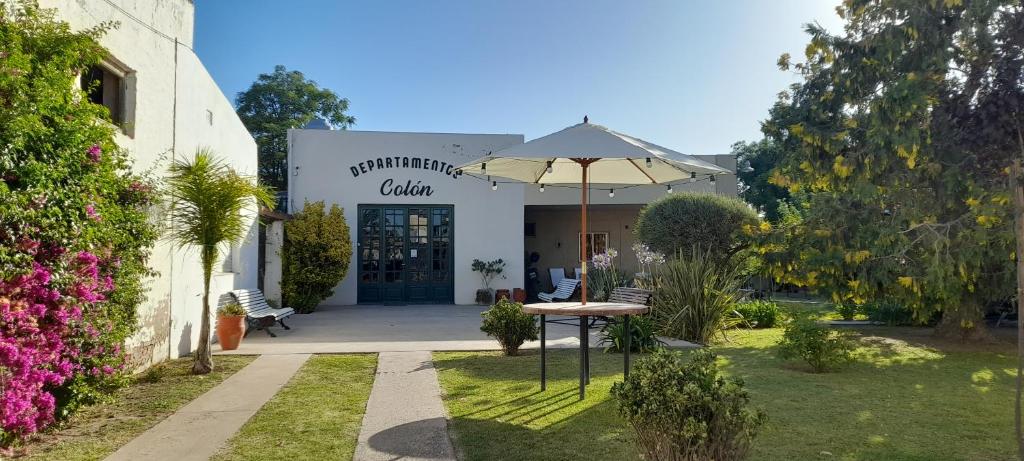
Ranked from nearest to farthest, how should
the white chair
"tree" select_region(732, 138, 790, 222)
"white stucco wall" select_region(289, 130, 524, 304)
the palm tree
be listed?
the palm tree
"white stucco wall" select_region(289, 130, 524, 304)
the white chair
"tree" select_region(732, 138, 790, 222)

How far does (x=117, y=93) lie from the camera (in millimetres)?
6387

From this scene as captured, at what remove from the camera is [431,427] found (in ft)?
15.1

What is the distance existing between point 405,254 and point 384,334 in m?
5.32

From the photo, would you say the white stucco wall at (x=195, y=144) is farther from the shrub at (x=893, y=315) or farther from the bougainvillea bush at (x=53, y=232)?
the shrub at (x=893, y=315)

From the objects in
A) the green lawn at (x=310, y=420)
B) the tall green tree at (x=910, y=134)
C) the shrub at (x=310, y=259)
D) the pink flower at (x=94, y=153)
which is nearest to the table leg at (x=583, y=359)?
the green lawn at (x=310, y=420)

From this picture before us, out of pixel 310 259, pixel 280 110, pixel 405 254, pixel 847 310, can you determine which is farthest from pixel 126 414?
pixel 280 110

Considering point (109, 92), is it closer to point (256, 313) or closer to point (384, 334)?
point (256, 313)

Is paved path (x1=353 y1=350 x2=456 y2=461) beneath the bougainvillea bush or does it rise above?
beneath

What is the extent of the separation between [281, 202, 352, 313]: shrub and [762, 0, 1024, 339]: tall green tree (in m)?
9.03

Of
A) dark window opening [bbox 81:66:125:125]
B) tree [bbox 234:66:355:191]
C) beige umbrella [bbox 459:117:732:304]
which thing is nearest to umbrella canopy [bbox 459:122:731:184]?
beige umbrella [bbox 459:117:732:304]

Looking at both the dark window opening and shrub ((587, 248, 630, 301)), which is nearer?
the dark window opening

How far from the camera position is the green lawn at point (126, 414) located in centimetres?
412

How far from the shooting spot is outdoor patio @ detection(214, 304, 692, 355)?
28.2ft

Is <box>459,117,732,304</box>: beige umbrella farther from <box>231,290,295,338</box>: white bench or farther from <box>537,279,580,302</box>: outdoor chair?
<box>537,279,580,302</box>: outdoor chair
